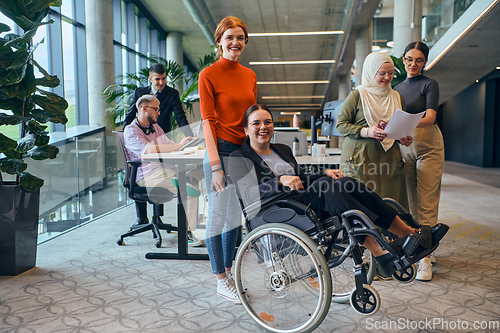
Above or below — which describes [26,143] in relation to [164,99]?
below

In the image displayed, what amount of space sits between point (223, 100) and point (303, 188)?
61cm

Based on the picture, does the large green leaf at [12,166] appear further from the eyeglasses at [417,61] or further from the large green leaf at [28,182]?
the eyeglasses at [417,61]

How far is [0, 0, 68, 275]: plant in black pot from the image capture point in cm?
214

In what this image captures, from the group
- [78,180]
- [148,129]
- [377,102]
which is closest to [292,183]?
[377,102]

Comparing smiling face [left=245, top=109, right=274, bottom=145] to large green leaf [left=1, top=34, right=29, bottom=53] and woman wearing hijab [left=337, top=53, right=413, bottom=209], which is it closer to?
woman wearing hijab [left=337, top=53, right=413, bottom=209]

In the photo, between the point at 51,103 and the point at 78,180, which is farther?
the point at 78,180

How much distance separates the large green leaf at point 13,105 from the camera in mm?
2244

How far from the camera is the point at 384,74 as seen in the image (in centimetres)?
210

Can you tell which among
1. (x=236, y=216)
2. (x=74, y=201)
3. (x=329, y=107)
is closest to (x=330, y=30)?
(x=329, y=107)

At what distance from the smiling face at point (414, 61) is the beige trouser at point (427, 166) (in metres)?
0.37

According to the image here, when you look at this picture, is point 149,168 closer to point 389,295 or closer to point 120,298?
point 120,298

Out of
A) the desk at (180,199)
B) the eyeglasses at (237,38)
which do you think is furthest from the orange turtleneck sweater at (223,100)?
the desk at (180,199)

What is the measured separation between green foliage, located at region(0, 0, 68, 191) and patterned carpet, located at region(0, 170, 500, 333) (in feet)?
2.25

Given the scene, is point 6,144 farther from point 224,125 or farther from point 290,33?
point 290,33
